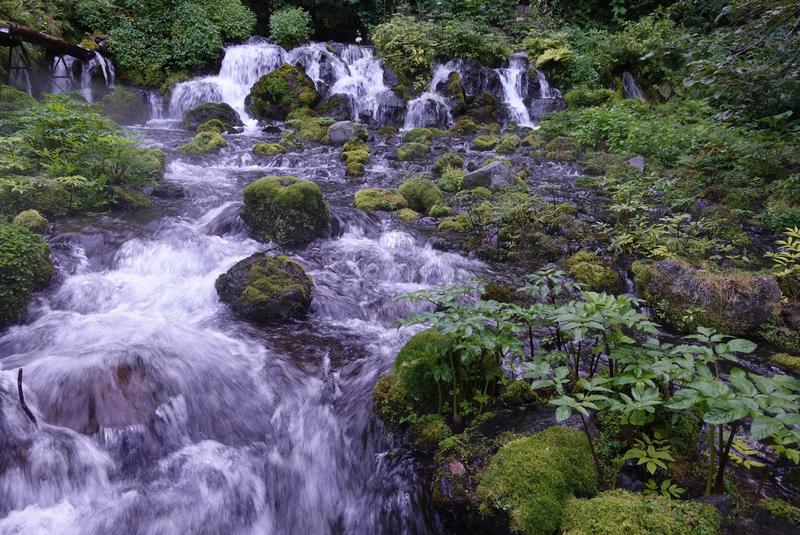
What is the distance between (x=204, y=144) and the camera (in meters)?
12.2

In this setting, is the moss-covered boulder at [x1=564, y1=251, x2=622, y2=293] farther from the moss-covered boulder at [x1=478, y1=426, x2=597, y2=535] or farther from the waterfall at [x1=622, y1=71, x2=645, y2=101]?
the waterfall at [x1=622, y1=71, x2=645, y2=101]

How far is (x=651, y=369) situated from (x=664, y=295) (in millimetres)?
3505

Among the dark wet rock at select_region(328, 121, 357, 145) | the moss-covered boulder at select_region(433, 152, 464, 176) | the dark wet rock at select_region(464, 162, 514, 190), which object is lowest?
the dark wet rock at select_region(464, 162, 514, 190)

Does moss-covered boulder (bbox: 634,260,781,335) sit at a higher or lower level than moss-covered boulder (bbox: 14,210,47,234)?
lower

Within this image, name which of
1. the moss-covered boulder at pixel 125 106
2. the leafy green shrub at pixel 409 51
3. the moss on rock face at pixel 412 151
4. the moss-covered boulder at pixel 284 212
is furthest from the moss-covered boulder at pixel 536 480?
the moss-covered boulder at pixel 125 106

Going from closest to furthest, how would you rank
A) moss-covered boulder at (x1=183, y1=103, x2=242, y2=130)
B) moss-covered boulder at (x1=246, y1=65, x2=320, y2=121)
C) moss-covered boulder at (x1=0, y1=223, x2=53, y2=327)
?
moss-covered boulder at (x1=0, y1=223, x2=53, y2=327), moss-covered boulder at (x1=183, y1=103, x2=242, y2=130), moss-covered boulder at (x1=246, y1=65, x2=320, y2=121)

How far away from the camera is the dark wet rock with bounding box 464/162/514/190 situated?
29.7ft

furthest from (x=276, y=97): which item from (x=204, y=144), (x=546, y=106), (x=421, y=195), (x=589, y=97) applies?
(x=589, y=97)

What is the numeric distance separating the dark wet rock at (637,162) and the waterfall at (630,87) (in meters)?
9.22

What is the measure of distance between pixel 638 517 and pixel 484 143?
12087mm

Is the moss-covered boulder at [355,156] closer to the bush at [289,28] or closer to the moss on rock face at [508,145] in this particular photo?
the moss on rock face at [508,145]

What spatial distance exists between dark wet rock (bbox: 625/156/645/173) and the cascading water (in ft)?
21.1

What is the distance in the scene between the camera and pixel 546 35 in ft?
62.2

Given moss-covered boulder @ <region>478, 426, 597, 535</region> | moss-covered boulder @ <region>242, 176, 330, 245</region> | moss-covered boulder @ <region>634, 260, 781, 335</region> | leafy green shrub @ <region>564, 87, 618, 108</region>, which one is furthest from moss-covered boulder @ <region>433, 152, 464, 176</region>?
moss-covered boulder @ <region>478, 426, 597, 535</region>
